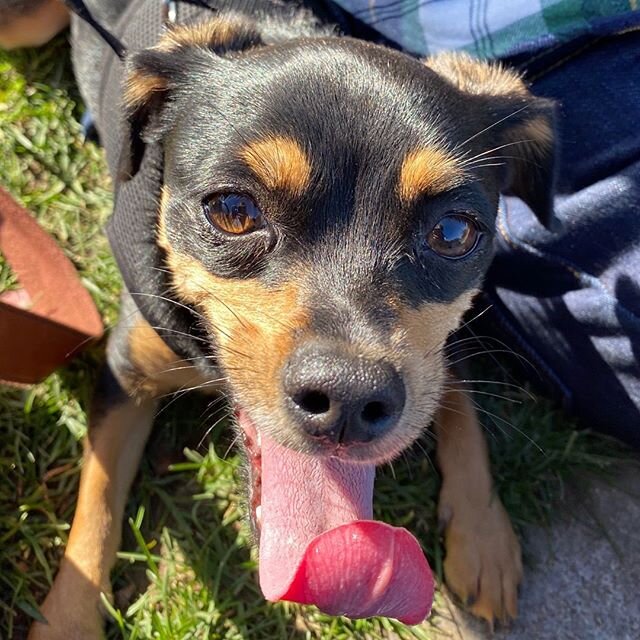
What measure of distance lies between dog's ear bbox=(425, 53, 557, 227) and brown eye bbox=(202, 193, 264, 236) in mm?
795

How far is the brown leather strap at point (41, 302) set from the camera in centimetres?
304

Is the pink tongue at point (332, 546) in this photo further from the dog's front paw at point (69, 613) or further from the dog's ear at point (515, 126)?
the dog's ear at point (515, 126)

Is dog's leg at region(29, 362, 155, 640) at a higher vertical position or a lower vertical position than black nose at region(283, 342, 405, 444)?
lower

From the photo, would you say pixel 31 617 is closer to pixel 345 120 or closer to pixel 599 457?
pixel 345 120

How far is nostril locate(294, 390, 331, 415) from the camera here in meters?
1.96

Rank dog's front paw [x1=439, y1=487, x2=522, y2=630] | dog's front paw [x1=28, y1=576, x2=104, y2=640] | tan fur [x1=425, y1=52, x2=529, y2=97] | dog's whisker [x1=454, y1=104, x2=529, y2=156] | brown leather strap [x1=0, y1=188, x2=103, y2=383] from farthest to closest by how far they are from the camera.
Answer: dog's front paw [x1=439, y1=487, x2=522, y2=630]
brown leather strap [x1=0, y1=188, x2=103, y2=383]
dog's front paw [x1=28, y1=576, x2=104, y2=640]
tan fur [x1=425, y1=52, x2=529, y2=97]
dog's whisker [x1=454, y1=104, x2=529, y2=156]

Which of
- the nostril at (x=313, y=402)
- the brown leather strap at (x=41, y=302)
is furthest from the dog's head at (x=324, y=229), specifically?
the brown leather strap at (x=41, y=302)

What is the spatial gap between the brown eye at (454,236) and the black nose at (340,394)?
0.55m

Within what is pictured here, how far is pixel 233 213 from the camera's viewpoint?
2.27 metres

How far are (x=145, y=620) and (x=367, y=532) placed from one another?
4.34ft

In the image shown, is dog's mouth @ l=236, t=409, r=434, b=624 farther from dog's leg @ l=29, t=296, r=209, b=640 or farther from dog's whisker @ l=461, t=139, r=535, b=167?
dog's whisker @ l=461, t=139, r=535, b=167

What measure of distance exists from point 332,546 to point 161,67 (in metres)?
1.67

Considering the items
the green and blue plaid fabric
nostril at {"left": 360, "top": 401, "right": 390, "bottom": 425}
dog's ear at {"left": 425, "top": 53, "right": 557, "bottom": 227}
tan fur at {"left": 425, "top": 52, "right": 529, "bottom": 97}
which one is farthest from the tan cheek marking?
the green and blue plaid fabric

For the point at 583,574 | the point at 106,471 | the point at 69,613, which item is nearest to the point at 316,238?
the point at 106,471
